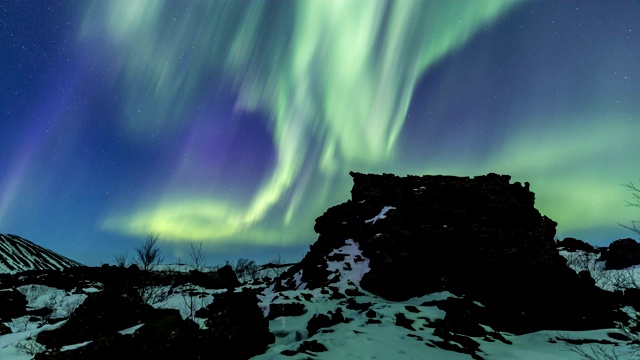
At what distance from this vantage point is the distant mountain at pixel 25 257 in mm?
111537

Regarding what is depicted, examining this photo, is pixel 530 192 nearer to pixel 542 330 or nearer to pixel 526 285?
pixel 526 285

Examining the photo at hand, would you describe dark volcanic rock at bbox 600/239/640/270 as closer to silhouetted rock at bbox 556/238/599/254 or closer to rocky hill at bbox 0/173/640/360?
rocky hill at bbox 0/173/640/360

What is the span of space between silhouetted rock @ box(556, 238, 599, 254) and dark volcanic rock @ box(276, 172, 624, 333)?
2874cm

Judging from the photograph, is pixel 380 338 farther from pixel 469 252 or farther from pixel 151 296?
pixel 151 296

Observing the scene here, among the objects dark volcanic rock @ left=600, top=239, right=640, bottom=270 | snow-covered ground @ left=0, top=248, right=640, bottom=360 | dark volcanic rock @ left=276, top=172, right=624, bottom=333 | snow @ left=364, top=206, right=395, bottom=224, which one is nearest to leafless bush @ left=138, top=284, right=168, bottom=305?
snow-covered ground @ left=0, top=248, right=640, bottom=360

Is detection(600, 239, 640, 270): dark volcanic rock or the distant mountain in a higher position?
the distant mountain

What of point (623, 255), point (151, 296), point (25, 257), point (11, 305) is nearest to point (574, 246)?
point (623, 255)

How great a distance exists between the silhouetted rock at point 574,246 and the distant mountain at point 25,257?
143985mm

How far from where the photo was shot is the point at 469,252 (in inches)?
1019

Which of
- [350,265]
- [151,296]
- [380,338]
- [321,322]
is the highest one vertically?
[350,265]

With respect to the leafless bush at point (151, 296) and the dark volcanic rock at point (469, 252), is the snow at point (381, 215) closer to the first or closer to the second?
the dark volcanic rock at point (469, 252)

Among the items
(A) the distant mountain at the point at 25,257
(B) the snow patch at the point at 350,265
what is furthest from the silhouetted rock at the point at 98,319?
(A) the distant mountain at the point at 25,257

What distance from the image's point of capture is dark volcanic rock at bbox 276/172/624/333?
20125 millimetres

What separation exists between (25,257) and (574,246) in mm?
165681
